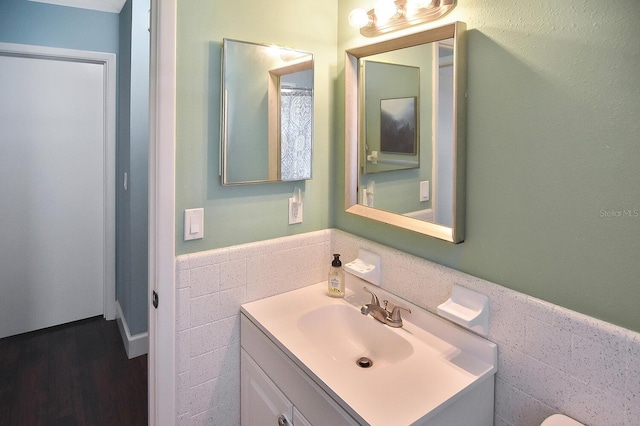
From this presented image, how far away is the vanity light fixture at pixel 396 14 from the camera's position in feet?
3.94

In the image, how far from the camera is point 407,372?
3.50ft

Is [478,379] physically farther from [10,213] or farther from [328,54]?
[10,213]

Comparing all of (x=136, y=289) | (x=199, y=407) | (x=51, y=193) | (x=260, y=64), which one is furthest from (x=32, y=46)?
(x=199, y=407)

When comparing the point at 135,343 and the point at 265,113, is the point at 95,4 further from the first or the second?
the point at 135,343

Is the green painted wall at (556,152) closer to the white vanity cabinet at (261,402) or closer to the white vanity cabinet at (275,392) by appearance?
the white vanity cabinet at (275,392)

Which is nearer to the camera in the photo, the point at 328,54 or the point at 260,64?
the point at 260,64

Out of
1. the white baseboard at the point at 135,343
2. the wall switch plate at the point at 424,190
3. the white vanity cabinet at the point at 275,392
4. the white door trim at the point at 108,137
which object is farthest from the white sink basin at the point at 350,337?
the white door trim at the point at 108,137

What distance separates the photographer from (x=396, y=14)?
130cm

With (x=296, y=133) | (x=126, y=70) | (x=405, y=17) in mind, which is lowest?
(x=296, y=133)

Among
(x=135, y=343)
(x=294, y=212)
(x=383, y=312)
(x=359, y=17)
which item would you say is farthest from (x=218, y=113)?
(x=135, y=343)

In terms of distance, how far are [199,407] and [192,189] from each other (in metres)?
0.80

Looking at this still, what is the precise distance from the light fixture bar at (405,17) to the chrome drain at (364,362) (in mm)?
1131

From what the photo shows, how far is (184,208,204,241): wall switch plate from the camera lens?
1.33 meters

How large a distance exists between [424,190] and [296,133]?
0.56 metres
